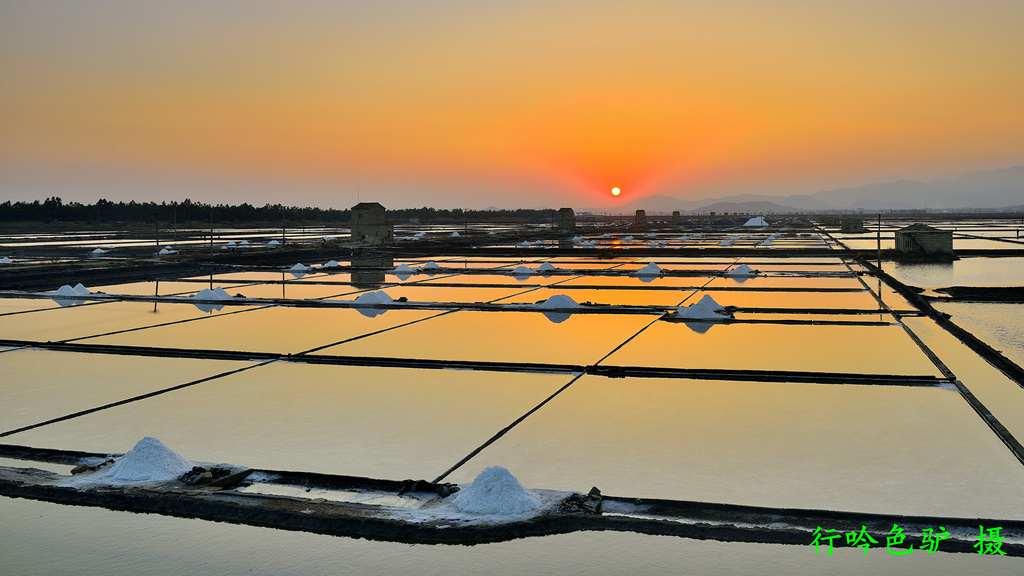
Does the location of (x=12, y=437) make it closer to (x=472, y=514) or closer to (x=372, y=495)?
(x=372, y=495)

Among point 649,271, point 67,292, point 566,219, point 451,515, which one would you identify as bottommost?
point 451,515

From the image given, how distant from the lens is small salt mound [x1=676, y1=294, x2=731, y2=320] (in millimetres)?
9805

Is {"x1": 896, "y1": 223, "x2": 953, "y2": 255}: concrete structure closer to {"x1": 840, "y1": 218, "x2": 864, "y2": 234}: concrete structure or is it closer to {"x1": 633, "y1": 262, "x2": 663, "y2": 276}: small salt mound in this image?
{"x1": 633, "y1": 262, "x2": 663, "y2": 276}: small salt mound

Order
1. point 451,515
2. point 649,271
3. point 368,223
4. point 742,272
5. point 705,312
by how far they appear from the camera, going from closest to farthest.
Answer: point 451,515, point 705,312, point 742,272, point 649,271, point 368,223

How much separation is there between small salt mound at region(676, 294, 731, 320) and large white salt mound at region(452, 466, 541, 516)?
22.4 feet

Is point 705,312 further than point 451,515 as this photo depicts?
Yes

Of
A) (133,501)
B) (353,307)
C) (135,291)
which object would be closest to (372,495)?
(133,501)

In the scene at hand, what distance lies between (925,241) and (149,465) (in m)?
20.4

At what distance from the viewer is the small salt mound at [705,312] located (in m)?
9.80

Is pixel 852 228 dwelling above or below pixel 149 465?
above

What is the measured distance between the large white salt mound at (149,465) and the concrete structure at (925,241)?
65.7 ft

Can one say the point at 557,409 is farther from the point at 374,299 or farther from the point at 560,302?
the point at 374,299

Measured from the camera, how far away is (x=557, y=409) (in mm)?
5164

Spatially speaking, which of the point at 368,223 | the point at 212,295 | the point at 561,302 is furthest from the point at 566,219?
the point at 561,302
